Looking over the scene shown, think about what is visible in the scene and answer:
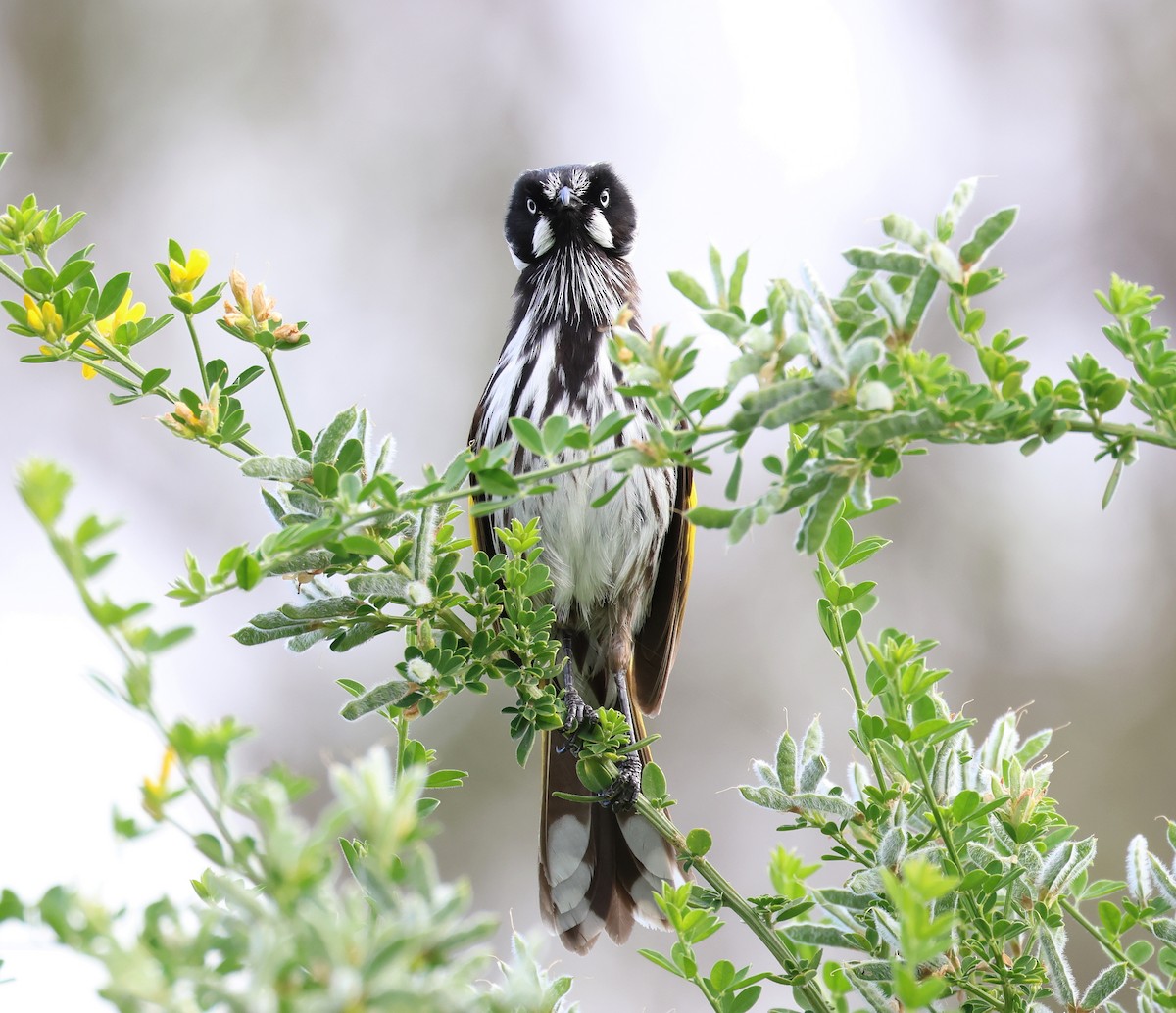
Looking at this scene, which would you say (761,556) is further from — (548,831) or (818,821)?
(818,821)

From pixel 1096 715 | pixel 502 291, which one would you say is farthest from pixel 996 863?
pixel 502 291

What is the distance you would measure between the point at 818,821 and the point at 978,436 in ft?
2.07

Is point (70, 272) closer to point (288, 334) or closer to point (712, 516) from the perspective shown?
point (288, 334)

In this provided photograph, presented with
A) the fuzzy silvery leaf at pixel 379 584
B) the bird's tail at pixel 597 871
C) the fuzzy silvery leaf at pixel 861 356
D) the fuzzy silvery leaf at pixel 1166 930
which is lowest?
the bird's tail at pixel 597 871

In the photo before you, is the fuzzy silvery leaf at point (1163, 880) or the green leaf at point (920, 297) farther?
the fuzzy silvery leaf at point (1163, 880)

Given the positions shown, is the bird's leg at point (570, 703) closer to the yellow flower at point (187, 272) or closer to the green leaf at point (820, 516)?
the yellow flower at point (187, 272)

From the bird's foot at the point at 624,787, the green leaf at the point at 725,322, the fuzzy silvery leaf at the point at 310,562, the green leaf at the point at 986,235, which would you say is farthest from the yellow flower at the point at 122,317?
the bird's foot at the point at 624,787

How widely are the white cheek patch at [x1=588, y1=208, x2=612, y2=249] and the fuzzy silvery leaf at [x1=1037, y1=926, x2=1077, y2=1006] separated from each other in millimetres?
3008

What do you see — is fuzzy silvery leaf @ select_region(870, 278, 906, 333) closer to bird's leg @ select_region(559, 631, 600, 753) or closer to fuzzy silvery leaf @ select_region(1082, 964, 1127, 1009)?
fuzzy silvery leaf @ select_region(1082, 964, 1127, 1009)

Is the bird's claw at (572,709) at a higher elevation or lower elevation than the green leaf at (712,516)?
lower

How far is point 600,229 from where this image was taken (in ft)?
13.6

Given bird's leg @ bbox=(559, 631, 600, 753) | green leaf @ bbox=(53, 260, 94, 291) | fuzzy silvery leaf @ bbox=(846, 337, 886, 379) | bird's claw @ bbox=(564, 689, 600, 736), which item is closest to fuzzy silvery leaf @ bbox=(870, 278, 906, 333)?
fuzzy silvery leaf @ bbox=(846, 337, 886, 379)

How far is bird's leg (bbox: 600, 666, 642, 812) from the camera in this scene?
2988 millimetres

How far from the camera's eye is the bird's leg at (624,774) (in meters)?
2.99
